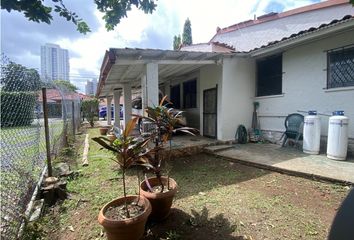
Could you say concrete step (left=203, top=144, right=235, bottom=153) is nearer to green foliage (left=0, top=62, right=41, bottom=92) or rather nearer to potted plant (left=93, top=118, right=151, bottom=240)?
potted plant (left=93, top=118, right=151, bottom=240)

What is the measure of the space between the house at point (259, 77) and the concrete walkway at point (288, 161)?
2.68ft

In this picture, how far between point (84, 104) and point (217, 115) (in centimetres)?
1686

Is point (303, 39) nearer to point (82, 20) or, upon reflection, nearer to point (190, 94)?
point (190, 94)

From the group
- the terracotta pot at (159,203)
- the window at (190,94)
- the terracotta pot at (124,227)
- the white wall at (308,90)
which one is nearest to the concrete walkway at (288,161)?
the white wall at (308,90)

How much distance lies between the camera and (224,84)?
7.58 metres

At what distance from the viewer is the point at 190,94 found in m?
10.4

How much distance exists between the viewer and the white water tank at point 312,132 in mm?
6012

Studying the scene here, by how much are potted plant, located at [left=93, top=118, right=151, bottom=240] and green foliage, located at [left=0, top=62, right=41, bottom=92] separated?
1430mm

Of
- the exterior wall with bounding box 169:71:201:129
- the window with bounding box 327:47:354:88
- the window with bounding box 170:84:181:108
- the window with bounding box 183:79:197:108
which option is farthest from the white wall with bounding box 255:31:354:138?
the window with bounding box 170:84:181:108

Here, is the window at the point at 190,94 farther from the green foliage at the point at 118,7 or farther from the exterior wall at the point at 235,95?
the green foliage at the point at 118,7

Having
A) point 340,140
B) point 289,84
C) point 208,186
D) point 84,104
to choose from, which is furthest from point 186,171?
point 84,104

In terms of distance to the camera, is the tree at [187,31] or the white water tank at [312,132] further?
the tree at [187,31]

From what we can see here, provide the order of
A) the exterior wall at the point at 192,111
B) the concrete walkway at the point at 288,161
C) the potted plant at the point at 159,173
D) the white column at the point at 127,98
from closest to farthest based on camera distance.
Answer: the potted plant at the point at 159,173, the concrete walkway at the point at 288,161, the exterior wall at the point at 192,111, the white column at the point at 127,98

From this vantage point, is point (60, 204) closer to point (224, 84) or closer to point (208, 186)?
point (208, 186)
